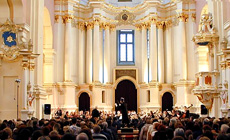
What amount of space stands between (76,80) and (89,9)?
20.4 ft

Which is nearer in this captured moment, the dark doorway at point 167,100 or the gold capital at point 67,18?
the gold capital at point 67,18

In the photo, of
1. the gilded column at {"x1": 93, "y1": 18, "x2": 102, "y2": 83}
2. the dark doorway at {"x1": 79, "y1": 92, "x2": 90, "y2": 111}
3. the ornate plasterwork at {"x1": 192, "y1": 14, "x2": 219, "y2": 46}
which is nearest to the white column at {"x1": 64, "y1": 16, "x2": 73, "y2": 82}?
the gilded column at {"x1": 93, "y1": 18, "x2": 102, "y2": 83}

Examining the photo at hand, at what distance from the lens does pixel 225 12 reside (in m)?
22.4

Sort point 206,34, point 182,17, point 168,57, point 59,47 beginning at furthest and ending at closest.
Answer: point 168,57, point 59,47, point 182,17, point 206,34

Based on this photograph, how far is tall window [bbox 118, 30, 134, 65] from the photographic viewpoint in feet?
115

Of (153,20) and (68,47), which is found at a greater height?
(153,20)

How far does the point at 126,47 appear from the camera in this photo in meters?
35.2

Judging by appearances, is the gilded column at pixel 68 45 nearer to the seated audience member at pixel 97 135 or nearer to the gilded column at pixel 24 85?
the gilded column at pixel 24 85

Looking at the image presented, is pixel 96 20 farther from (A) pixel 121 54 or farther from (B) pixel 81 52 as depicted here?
(A) pixel 121 54

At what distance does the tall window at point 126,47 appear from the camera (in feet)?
115

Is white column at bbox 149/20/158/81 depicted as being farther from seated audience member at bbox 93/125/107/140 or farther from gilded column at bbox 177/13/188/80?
seated audience member at bbox 93/125/107/140

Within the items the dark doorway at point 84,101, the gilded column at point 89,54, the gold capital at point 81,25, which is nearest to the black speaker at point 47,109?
the dark doorway at point 84,101

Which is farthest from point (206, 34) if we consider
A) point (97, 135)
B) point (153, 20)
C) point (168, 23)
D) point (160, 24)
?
point (97, 135)

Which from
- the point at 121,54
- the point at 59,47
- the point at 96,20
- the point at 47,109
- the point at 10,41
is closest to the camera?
the point at 10,41
